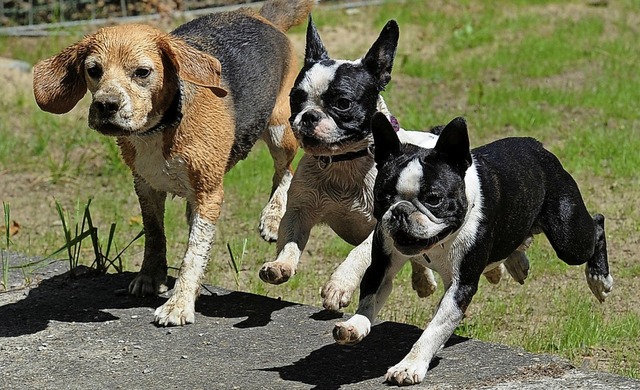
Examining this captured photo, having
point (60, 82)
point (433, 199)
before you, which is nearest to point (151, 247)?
point (60, 82)

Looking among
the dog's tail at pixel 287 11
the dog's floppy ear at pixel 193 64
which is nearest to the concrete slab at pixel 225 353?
the dog's floppy ear at pixel 193 64

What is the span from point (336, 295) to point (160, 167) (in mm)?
1227

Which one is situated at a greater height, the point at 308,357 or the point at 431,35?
the point at 431,35

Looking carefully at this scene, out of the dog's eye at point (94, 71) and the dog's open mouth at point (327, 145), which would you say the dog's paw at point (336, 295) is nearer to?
the dog's open mouth at point (327, 145)

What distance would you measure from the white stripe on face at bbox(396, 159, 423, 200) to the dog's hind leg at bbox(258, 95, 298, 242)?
2314 mm

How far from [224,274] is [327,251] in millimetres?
761

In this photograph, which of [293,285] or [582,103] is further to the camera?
[582,103]

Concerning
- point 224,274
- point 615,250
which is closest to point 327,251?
point 224,274

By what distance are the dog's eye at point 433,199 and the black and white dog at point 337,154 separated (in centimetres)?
83

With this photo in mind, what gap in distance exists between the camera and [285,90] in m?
7.04

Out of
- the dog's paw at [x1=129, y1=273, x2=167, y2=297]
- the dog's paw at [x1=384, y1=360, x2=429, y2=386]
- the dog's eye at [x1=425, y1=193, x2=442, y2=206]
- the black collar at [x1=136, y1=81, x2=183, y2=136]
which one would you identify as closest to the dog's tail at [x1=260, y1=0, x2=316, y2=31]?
the black collar at [x1=136, y1=81, x2=183, y2=136]

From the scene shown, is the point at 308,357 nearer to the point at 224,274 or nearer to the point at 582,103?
the point at 224,274

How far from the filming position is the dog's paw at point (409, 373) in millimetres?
4777

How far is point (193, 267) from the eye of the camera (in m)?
5.94
